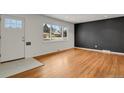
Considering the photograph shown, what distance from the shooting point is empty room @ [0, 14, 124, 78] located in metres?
3.02

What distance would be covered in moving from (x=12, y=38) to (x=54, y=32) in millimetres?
2957

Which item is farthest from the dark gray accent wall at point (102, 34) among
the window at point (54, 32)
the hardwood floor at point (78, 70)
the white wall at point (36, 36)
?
the white wall at point (36, 36)

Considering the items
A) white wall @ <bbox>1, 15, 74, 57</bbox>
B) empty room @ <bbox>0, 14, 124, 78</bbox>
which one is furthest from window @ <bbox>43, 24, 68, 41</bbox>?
white wall @ <bbox>1, 15, 74, 57</bbox>

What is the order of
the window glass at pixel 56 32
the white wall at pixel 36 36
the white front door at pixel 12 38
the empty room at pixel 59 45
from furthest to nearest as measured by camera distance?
the window glass at pixel 56 32 → the white wall at pixel 36 36 → the white front door at pixel 12 38 → the empty room at pixel 59 45

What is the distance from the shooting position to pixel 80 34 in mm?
8305

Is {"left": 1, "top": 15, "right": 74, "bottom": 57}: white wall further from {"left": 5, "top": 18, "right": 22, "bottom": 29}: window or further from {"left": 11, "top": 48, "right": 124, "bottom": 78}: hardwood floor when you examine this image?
{"left": 11, "top": 48, "right": 124, "bottom": 78}: hardwood floor

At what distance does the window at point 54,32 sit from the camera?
18.9 ft

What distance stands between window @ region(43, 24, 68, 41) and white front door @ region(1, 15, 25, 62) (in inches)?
61.8

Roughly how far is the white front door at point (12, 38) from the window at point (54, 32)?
5.15 feet

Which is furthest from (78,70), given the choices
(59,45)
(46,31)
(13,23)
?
(59,45)

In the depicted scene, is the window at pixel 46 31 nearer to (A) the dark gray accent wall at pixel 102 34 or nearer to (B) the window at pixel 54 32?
(B) the window at pixel 54 32
